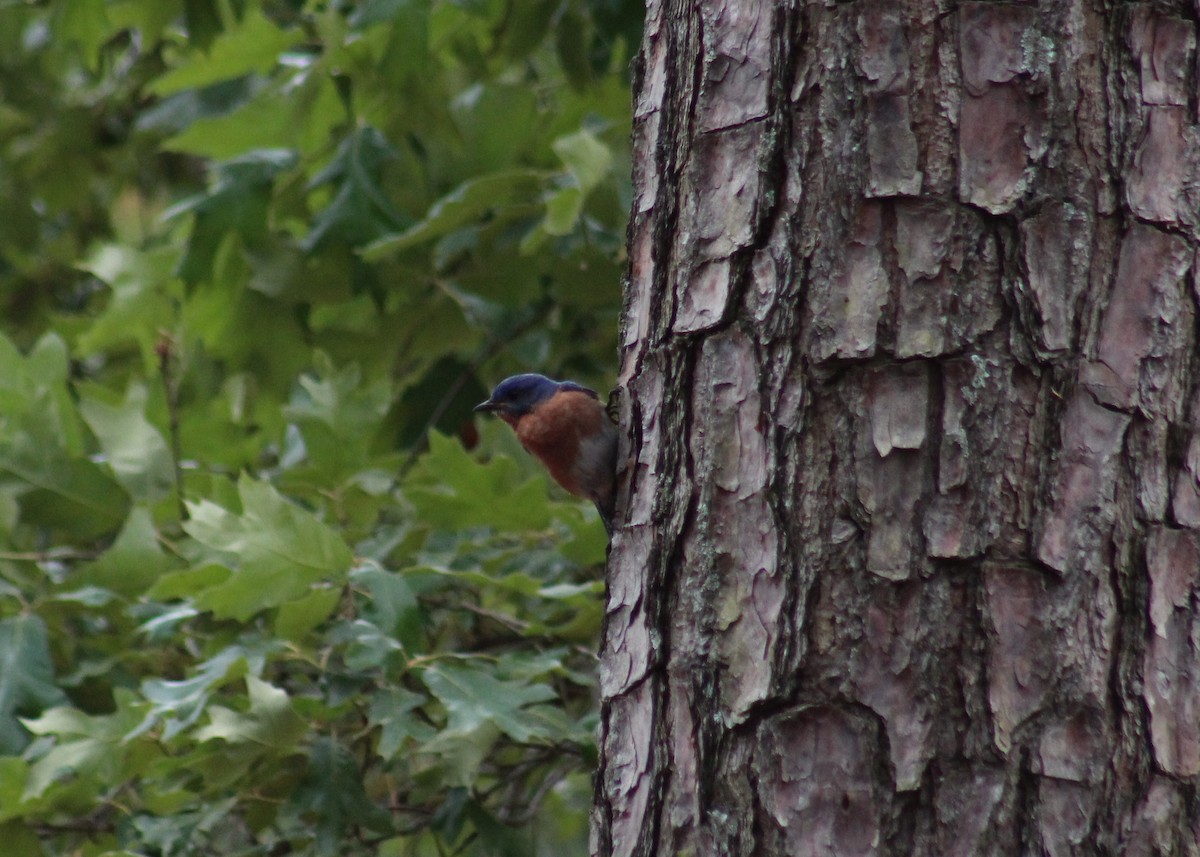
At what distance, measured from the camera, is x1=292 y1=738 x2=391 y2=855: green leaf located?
290 cm

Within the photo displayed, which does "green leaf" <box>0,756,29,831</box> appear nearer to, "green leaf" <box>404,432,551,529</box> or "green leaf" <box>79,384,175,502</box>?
"green leaf" <box>79,384,175,502</box>

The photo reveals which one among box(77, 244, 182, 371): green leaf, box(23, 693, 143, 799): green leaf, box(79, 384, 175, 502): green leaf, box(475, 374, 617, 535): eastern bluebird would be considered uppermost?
box(77, 244, 182, 371): green leaf

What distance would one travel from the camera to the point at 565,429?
336 centimetres

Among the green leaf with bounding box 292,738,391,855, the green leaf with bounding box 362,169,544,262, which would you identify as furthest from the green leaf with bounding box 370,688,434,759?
the green leaf with bounding box 362,169,544,262

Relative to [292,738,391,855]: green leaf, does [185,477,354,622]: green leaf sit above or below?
above

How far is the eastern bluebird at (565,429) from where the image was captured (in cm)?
316

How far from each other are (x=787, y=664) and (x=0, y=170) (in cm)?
578

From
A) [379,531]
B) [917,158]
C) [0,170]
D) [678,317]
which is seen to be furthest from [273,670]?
[0,170]

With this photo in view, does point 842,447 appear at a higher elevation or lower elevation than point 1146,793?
higher

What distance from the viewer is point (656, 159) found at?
1969 mm

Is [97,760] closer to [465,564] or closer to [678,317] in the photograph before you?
[465,564]

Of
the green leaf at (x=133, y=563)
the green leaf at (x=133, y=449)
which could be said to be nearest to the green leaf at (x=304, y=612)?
the green leaf at (x=133, y=563)

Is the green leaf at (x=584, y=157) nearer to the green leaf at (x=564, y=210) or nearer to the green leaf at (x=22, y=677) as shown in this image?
the green leaf at (x=564, y=210)

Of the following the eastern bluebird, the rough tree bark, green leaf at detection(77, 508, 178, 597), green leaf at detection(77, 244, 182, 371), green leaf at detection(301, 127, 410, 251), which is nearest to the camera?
the rough tree bark
